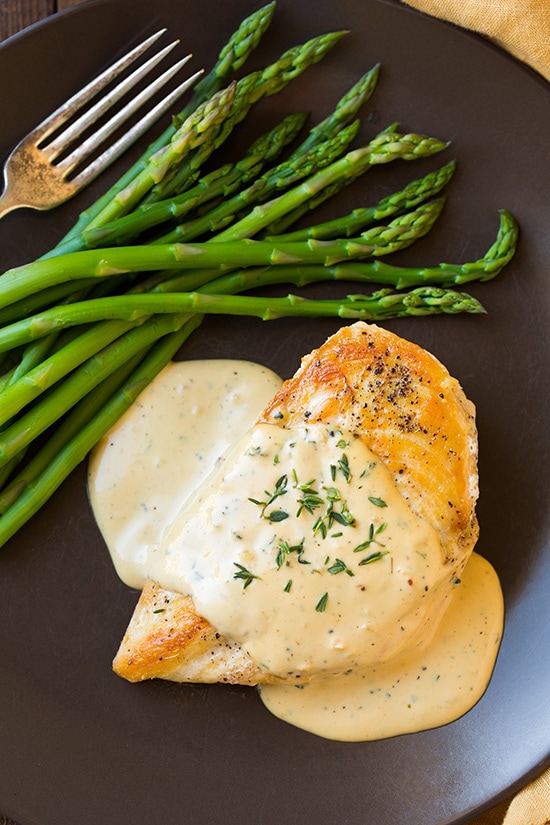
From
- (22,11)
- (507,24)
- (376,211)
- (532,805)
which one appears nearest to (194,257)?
(376,211)

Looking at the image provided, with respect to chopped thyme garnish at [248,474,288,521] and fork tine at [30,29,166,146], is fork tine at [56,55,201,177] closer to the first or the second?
fork tine at [30,29,166,146]

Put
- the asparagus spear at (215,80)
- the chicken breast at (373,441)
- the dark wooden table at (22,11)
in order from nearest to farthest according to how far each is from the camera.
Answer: the chicken breast at (373,441)
the asparagus spear at (215,80)
the dark wooden table at (22,11)

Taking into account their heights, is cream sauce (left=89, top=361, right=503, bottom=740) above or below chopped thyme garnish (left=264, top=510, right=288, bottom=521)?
below

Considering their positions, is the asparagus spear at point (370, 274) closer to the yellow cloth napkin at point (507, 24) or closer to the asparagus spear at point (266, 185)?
the asparagus spear at point (266, 185)

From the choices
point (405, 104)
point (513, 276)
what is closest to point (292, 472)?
point (513, 276)

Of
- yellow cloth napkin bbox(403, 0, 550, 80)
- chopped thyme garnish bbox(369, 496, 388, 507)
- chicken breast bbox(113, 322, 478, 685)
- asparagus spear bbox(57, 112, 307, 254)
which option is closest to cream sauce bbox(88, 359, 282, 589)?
chicken breast bbox(113, 322, 478, 685)

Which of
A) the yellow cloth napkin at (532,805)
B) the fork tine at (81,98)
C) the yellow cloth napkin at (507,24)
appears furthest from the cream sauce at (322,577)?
the fork tine at (81,98)

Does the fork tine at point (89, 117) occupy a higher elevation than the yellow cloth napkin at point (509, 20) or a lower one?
higher

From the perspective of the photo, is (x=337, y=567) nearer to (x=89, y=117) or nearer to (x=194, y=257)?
(x=194, y=257)
